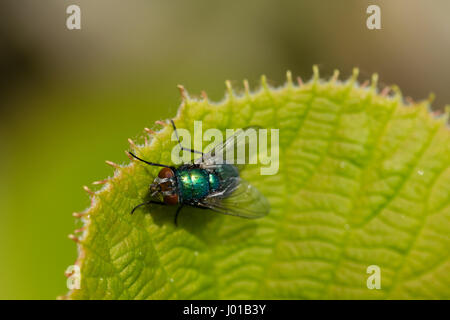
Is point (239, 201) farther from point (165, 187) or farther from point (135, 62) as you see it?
point (135, 62)

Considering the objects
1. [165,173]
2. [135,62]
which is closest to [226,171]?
[165,173]

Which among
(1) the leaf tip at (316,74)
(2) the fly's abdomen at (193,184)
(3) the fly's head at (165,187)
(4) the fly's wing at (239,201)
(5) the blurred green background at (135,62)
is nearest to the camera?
(1) the leaf tip at (316,74)

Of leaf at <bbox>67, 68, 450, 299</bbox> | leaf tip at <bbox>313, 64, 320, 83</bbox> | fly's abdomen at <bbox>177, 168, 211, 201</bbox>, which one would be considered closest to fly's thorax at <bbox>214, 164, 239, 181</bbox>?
fly's abdomen at <bbox>177, 168, 211, 201</bbox>

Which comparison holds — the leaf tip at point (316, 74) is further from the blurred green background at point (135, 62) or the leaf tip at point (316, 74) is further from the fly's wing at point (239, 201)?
the blurred green background at point (135, 62)

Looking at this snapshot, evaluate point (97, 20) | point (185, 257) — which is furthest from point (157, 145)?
point (97, 20)

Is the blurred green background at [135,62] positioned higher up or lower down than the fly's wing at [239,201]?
higher up

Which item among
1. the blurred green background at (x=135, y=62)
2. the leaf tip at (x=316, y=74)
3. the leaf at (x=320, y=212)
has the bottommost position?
the leaf at (x=320, y=212)

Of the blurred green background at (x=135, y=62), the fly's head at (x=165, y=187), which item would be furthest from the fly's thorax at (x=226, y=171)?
the blurred green background at (x=135, y=62)
